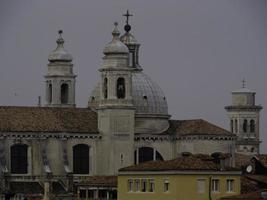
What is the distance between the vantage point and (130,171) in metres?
97.8

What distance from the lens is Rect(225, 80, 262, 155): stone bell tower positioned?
165875 mm

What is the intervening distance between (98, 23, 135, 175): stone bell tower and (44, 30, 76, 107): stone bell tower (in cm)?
875

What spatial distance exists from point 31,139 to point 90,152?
403 centimetres

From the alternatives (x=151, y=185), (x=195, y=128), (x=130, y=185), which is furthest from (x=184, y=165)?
(x=195, y=128)

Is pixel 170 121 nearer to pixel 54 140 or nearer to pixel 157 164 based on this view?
pixel 54 140

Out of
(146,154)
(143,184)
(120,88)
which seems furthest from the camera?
(146,154)

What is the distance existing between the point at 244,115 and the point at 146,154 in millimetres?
39231

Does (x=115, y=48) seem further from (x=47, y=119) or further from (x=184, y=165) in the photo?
(x=184, y=165)

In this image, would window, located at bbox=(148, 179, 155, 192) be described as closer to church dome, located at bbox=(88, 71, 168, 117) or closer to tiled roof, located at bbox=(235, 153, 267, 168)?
tiled roof, located at bbox=(235, 153, 267, 168)

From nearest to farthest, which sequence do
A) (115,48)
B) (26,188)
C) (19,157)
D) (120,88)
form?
(26,188), (19,157), (115,48), (120,88)

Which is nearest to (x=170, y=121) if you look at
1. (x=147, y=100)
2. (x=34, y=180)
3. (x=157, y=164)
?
(x=147, y=100)

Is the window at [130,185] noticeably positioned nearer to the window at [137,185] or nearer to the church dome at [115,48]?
the window at [137,185]

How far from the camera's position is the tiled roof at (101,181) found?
110 metres

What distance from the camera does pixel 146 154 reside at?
128250 millimetres
